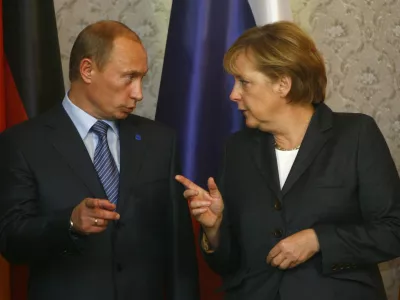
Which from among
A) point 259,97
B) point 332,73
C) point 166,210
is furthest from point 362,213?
point 332,73

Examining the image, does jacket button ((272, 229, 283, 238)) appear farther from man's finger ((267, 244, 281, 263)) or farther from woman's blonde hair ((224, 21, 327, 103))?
woman's blonde hair ((224, 21, 327, 103))

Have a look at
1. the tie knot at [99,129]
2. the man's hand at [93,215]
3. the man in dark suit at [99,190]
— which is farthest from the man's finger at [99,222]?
the tie knot at [99,129]

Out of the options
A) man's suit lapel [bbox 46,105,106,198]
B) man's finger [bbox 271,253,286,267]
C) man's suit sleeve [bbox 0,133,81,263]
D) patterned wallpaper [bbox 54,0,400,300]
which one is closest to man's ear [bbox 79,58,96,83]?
man's suit lapel [bbox 46,105,106,198]

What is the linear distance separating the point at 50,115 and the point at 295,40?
31.0 inches

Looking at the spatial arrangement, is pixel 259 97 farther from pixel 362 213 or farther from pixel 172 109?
pixel 172 109

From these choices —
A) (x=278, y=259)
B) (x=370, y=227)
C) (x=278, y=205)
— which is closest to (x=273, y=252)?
(x=278, y=259)

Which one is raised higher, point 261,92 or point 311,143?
point 261,92

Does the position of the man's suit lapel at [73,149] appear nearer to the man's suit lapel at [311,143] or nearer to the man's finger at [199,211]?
the man's finger at [199,211]

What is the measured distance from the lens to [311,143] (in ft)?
7.16

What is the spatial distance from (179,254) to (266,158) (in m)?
0.41

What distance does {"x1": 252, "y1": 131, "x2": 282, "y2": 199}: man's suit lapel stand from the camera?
2.18m

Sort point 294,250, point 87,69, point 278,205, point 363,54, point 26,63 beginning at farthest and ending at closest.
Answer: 1. point 363,54
2. point 26,63
3. point 87,69
4. point 278,205
5. point 294,250

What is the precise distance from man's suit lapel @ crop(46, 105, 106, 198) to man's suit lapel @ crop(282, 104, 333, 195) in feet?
1.85

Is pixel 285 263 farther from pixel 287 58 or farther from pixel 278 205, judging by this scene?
pixel 287 58
